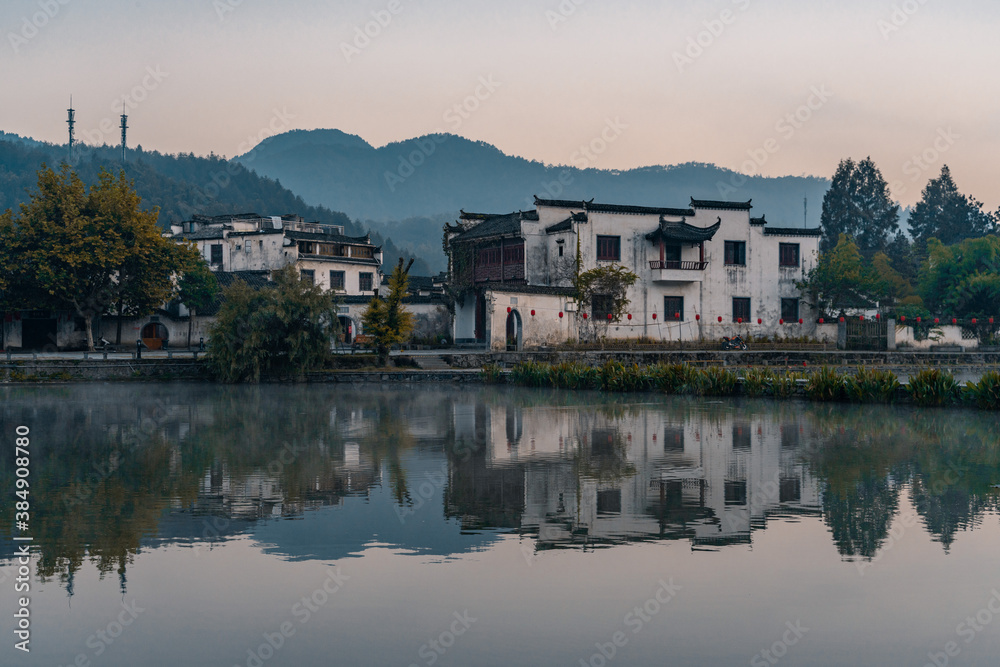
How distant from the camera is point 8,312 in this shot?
141 feet

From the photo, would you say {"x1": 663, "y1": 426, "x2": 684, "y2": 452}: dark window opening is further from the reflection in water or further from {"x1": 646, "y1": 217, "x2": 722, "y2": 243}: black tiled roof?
{"x1": 646, "y1": 217, "x2": 722, "y2": 243}: black tiled roof

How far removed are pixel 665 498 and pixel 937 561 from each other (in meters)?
3.50

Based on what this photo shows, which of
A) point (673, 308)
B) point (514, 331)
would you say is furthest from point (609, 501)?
point (673, 308)

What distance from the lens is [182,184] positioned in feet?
396

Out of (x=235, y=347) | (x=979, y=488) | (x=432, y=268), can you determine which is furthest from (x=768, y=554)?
(x=432, y=268)

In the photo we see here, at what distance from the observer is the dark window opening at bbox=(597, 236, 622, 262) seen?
140ft

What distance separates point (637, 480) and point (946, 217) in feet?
267

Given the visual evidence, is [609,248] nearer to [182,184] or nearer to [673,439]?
[673,439]

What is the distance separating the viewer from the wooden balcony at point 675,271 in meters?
43.3
